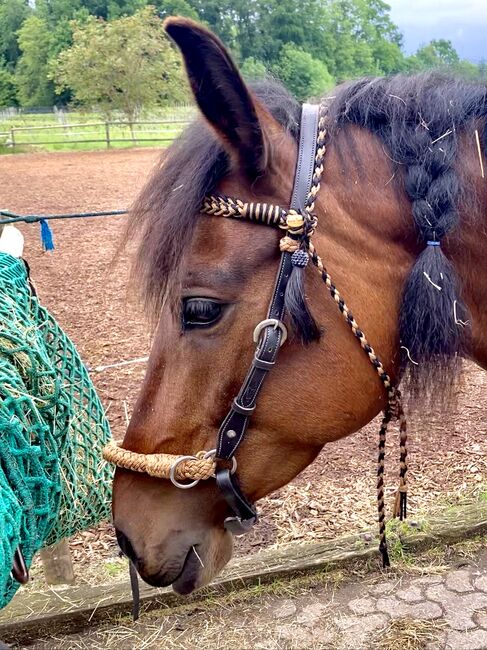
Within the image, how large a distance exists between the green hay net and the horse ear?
34.9 inches

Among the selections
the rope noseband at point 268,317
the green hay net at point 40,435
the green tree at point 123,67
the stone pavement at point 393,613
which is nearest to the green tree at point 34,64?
the green tree at point 123,67

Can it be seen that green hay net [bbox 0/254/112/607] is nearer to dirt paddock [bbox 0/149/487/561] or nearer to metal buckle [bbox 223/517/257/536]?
dirt paddock [bbox 0/149/487/561]

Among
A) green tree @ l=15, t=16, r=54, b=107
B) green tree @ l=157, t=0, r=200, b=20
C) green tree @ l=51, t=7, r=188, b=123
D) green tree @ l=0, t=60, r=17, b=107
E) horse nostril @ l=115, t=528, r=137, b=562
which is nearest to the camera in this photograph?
horse nostril @ l=115, t=528, r=137, b=562

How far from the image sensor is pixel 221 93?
4.27ft

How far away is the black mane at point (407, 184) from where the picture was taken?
1.44 m

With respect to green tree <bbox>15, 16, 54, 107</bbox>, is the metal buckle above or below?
below

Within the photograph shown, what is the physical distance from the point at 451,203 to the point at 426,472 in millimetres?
2510

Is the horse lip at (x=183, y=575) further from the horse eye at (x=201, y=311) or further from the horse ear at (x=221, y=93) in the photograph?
the horse ear at (x=221, y=93)

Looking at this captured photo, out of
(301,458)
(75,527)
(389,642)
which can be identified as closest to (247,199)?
(301,458)

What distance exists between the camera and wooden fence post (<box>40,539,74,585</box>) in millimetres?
2701

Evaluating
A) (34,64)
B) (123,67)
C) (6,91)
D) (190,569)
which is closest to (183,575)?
(190,569)

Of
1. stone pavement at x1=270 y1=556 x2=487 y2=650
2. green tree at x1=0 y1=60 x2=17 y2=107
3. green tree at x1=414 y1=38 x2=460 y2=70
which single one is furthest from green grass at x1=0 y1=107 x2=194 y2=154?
stone pavement at x1=270 y1=556 x2=487 y2=650

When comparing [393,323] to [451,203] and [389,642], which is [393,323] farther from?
[389,642]

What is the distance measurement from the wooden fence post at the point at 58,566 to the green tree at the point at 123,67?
35.5 meters
